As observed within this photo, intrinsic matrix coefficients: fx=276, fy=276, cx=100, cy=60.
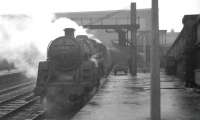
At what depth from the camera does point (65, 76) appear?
38.7ft

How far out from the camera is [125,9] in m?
58.9

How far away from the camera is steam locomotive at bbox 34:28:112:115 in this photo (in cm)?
1104

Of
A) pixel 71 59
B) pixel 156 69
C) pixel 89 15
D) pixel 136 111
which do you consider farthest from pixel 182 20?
pixel 89 15

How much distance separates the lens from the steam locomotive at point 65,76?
1104cm

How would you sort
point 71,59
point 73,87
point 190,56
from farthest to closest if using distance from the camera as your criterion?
point 190,56
point 71,59
point 73,87

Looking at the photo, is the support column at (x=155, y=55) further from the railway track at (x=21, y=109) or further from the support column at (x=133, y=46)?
the support column at (x=133, y=46)

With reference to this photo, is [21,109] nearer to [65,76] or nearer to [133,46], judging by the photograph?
[65,76]

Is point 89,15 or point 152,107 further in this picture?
point 89,15

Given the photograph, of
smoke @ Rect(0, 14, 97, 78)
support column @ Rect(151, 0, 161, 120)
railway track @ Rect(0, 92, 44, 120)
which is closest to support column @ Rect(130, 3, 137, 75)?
smoke @ Rect(0, 14, 97, 78)

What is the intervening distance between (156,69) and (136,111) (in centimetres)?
240

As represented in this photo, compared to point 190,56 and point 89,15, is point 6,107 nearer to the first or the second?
point 190,56

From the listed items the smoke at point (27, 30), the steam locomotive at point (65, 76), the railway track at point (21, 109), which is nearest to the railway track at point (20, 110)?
the railway track at point (21, 109)

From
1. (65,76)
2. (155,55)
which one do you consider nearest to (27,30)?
(65,76)

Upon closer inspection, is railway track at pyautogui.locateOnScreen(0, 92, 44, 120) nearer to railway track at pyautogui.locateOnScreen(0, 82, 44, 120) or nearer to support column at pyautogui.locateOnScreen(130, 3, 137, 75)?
railway track at pyautogui.locateOnScreen(0, 82, 44, 120)
